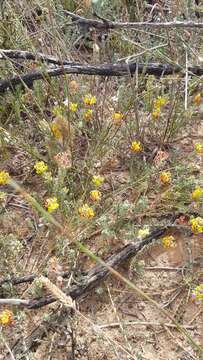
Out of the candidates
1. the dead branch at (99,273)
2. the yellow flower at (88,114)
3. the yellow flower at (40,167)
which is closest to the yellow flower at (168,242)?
the dead branch at (99,273)

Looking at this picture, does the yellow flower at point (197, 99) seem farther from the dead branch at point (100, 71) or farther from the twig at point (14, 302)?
the twig at point (14, 302)

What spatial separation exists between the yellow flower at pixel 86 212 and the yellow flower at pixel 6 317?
1.40ft

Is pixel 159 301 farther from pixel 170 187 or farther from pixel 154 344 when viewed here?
pixel 170 187

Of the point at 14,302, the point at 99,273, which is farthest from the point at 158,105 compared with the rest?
the point at 14,302

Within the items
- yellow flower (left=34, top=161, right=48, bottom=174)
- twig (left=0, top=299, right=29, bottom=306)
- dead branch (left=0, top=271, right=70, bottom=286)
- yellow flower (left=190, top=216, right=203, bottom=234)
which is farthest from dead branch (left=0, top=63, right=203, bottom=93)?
twig (left=0, top=299, right=29, bottom=306)

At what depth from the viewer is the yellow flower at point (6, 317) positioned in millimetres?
1435

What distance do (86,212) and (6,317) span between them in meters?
0.46

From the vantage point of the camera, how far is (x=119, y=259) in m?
1.67

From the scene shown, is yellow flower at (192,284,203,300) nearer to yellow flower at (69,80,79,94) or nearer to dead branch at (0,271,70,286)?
dead branch at (0,271,70,286)

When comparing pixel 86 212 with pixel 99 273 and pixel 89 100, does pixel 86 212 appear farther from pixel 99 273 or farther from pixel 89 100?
pixel 89 100

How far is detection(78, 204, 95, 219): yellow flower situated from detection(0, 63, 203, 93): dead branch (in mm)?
625

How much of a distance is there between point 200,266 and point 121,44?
124cm

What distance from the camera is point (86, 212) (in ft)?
5.45

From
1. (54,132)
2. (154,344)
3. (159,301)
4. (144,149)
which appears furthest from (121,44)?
(154,344)
